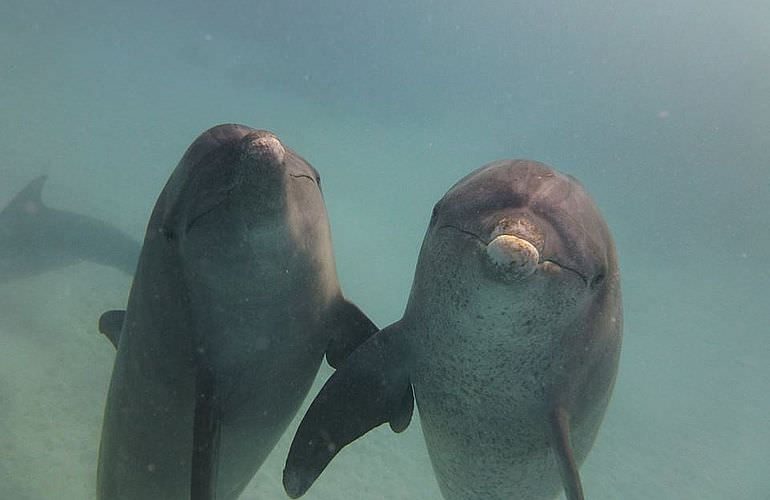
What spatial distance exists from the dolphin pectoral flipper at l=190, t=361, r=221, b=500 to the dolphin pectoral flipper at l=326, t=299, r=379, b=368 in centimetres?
91

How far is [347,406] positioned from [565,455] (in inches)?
54.0

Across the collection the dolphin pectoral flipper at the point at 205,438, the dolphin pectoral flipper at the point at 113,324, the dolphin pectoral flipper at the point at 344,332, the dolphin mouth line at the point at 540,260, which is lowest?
the dolphin pectoral flipper at the point at 113,324

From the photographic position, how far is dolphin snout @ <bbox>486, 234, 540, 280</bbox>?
2869mm

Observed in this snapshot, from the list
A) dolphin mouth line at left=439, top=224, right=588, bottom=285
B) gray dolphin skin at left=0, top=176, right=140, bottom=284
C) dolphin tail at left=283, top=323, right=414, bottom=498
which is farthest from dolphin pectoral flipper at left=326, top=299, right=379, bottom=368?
gray dolphin skin at left=0, top=176, right=140, bottom=284

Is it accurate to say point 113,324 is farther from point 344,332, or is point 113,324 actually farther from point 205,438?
point 344,332

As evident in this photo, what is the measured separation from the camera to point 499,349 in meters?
3.50

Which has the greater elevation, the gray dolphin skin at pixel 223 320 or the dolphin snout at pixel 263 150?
the dolphin snout at pixel 263 150

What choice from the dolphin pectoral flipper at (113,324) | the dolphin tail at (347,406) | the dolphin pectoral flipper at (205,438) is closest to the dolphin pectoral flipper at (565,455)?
the dolphin tail at (347,406)

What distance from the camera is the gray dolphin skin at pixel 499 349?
3199 mm

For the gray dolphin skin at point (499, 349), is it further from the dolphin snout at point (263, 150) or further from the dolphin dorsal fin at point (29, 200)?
the dolphin dorsal fin at point (29, 200)

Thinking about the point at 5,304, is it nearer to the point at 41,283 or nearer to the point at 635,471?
the point at 41,283

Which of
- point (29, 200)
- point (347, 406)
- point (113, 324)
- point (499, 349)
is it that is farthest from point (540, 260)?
point (29, 200)

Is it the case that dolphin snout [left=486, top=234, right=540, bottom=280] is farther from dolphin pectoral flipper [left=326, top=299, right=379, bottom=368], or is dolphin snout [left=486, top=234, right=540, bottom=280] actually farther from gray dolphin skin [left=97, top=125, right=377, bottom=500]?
dolphin pectoral flipper [left=326, top=299, right=379, bottom=368]

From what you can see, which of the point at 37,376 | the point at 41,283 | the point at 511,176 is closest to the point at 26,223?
the point at 41,283
